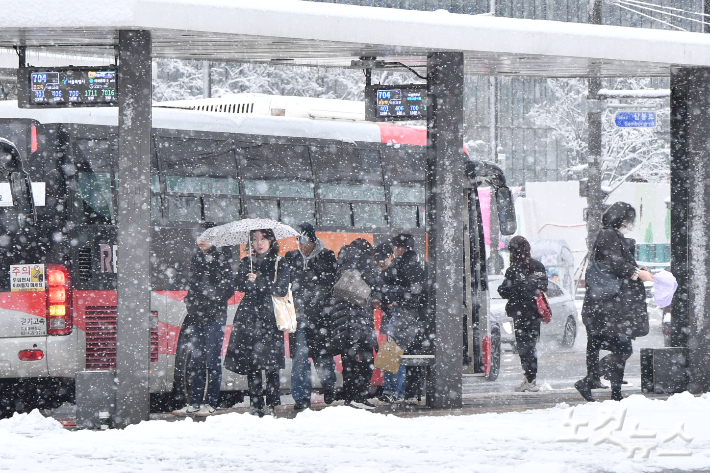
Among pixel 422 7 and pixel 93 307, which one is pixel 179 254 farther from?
pixel 422 7

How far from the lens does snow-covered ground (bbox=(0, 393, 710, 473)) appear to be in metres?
7.28

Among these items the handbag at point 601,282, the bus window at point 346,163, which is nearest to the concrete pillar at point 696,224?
the handbag at point 601,282

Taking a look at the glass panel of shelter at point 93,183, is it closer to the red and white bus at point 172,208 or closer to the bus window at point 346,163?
the red and white bus at point 172,208

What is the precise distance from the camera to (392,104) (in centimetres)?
1222

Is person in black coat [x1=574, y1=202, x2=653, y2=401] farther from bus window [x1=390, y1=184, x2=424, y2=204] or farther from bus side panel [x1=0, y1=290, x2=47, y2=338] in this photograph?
bus side panel [x1=0, y1=290, x2=47, y2=338]

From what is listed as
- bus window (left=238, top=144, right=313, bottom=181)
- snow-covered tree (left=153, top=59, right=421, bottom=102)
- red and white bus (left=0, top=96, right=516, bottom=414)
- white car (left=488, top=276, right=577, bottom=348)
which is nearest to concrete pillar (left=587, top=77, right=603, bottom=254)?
white car (left=488, top=276, right=577, bottom=348)

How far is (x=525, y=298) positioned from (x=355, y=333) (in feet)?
8.11

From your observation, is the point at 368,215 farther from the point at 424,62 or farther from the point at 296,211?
the point at 424,62

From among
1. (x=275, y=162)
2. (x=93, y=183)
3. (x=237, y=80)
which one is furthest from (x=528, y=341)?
(x=237, y=80)

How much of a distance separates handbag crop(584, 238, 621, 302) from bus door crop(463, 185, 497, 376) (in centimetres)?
Answer: 202

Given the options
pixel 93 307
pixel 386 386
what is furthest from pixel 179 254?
pixel 386 386

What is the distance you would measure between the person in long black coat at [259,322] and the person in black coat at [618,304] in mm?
2993

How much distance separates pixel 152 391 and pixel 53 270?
1605 millimetres

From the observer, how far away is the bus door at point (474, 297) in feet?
40.9
